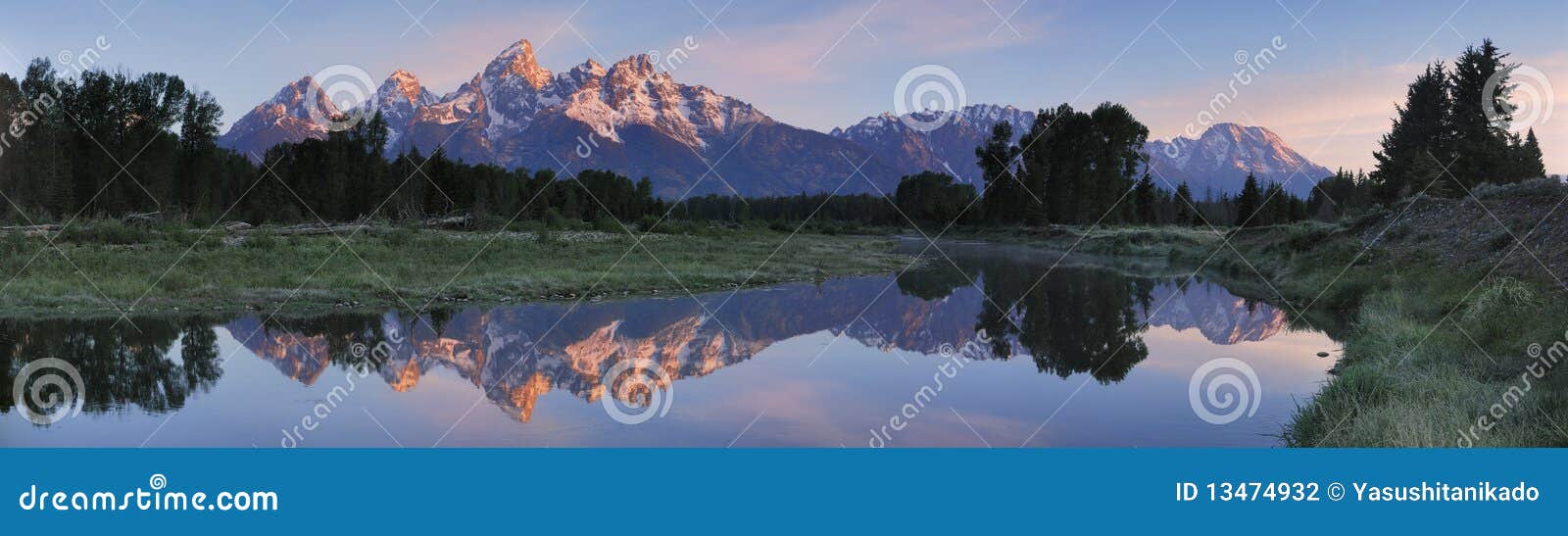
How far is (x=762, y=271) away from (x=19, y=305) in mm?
19240

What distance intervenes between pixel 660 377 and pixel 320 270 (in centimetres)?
1508

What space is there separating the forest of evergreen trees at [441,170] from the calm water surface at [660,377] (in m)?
26.6

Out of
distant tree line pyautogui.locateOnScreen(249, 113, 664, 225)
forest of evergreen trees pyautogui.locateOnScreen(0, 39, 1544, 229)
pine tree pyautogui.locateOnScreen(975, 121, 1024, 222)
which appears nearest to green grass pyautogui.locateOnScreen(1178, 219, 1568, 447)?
forest of evergreen trees pyautogui.locateOnScreen(0, 39, 1544, 229)

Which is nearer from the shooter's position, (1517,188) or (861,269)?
(1517,188)

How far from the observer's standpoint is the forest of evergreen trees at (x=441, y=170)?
152ft

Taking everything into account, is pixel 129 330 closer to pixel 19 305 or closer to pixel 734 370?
pixel 19 305

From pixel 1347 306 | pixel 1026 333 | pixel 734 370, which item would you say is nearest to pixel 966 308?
pixel 1026 333

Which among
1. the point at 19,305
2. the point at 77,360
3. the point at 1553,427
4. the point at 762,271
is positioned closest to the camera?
the point at 1553,427

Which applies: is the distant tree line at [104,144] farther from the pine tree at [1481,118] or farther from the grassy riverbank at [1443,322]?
the pine tree at [1481,118]

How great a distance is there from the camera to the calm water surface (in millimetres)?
8773

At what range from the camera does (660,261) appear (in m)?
30.6

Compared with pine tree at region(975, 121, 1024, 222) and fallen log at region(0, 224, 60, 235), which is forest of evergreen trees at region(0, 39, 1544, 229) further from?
fallen log at region(0, 224, 60, 235)

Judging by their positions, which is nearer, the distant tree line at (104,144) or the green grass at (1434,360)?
the green grass at (1434,360)

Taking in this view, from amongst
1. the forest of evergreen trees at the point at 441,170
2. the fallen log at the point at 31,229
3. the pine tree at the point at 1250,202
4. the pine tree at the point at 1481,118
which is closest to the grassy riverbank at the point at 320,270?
the fallen log at the point at 31,229
